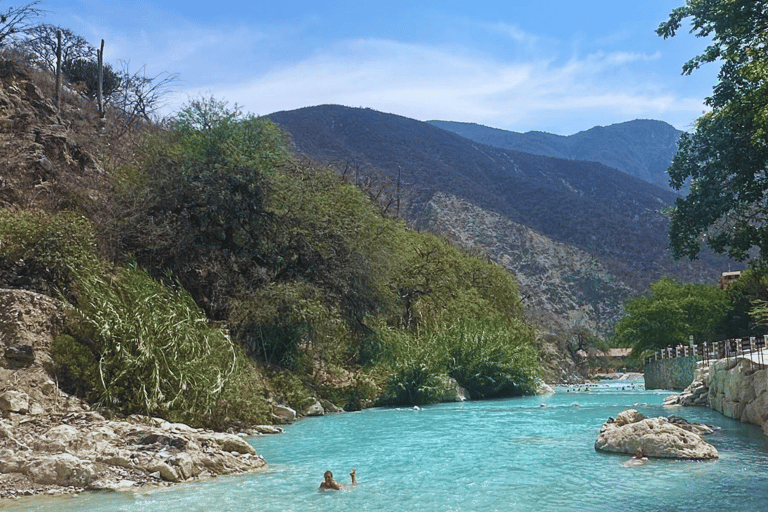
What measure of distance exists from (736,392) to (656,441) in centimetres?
879

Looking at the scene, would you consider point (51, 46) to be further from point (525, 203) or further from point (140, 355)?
point (525, 203)

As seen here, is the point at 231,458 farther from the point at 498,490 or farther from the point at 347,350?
the point at 347,350

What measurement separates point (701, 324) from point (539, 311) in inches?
886

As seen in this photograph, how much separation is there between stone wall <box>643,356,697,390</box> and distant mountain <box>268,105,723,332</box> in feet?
91.0

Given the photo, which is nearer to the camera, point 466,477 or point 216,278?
point 466,477

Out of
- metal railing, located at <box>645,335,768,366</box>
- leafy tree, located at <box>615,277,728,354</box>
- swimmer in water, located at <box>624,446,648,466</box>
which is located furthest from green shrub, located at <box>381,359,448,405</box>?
leafy tree, located at <box>615,277,728,354</box>

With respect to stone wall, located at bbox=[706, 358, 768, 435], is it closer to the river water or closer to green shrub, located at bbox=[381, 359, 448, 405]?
the river water

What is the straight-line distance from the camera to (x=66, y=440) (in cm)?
1070

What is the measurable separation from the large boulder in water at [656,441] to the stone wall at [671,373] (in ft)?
80.4

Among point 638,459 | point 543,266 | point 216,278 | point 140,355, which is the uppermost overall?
point 543,266

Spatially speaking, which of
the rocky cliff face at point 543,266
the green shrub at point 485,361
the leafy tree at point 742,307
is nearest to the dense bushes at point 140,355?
the green shrub at point 485,361

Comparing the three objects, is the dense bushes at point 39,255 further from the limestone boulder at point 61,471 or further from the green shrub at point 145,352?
the limestone boulder at point 61,471

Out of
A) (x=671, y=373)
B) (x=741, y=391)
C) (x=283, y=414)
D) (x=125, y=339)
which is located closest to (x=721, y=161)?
(x=741, y=391)

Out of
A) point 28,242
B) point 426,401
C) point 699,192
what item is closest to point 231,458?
point 28,242
